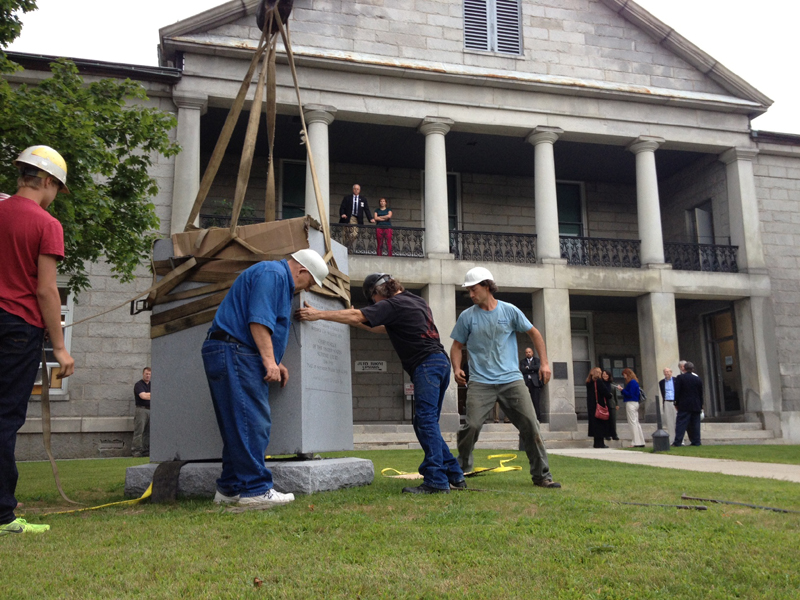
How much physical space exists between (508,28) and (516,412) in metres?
16.8

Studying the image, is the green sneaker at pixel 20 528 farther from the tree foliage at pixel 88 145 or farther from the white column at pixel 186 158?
the white column at pixel 186 158

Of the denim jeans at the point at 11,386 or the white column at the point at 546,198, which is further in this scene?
the white column at the point at 546,198

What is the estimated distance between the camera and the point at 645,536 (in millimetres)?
3770

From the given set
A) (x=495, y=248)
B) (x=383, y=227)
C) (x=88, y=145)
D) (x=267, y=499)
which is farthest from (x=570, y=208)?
(x=267, y=499)

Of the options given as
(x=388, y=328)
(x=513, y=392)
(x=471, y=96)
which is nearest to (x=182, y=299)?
(x=388, y=328)

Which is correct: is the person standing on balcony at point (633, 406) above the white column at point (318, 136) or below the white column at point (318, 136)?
below

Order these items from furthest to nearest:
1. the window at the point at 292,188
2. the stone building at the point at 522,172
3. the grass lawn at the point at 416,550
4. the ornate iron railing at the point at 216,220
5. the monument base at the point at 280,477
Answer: the window at the point at 292,188
the ornate iron railing at the point at 216,220
the stone building at the point at 522,172
the monument base at the point at 280,477
the grass lawn at the point at 416,550

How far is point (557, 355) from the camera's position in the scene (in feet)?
61.0

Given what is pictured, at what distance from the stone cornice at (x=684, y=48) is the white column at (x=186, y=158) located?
12141 mm

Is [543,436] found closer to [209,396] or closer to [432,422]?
[432,422]

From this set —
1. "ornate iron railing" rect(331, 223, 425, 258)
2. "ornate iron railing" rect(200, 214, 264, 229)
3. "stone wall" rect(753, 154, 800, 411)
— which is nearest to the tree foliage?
"ornate iron railing" rect(200, 214, 264, 229)

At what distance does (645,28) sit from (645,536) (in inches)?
809

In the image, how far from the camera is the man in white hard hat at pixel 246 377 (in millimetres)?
4875

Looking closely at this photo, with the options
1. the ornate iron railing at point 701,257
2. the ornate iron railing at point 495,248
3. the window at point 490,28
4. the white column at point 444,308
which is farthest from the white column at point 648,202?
the white column at point 444,308
